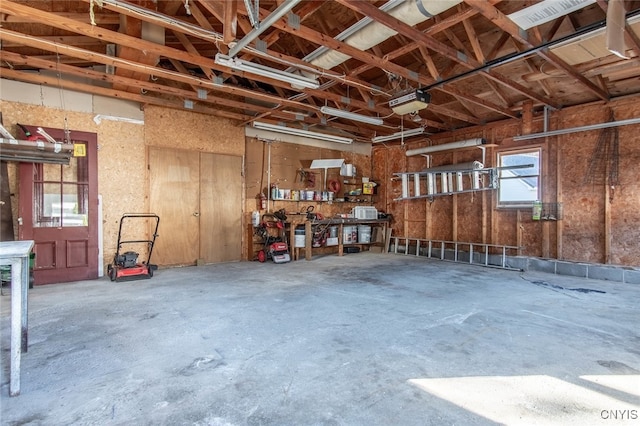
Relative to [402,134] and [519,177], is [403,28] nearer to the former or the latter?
[402,134]

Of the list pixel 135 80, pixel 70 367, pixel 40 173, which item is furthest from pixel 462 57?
pixel 40 173

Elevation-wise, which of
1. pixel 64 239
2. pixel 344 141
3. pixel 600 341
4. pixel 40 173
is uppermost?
pixel 344 141

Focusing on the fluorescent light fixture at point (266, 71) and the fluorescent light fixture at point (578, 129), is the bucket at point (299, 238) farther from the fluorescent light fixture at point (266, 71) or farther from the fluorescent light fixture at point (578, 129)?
the fluorescent light fixture at point (578, 129)

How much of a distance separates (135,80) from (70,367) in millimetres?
4006

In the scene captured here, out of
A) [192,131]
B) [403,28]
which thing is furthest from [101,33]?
[403,28]

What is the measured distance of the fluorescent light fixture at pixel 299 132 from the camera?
6.71 metres

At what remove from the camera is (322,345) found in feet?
8.48

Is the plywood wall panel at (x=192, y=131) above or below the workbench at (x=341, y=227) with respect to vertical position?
above

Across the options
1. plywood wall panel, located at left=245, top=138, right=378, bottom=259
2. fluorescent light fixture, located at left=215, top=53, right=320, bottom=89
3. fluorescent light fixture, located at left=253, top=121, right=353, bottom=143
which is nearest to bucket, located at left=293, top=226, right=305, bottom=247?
plywood wall panel, located at left=245, top=138, right=378, bottom=259

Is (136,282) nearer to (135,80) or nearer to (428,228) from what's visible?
(135,80)

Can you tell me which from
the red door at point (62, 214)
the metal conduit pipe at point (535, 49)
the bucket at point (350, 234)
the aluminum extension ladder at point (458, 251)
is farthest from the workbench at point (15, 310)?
the aluminum extension ladder at point (458, 251)

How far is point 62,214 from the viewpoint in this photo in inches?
196

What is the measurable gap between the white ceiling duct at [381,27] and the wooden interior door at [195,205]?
3.31 meters

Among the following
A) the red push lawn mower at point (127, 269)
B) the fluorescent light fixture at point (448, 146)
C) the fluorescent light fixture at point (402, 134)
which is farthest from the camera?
the fluorescent light fixture at point (402, 134)
